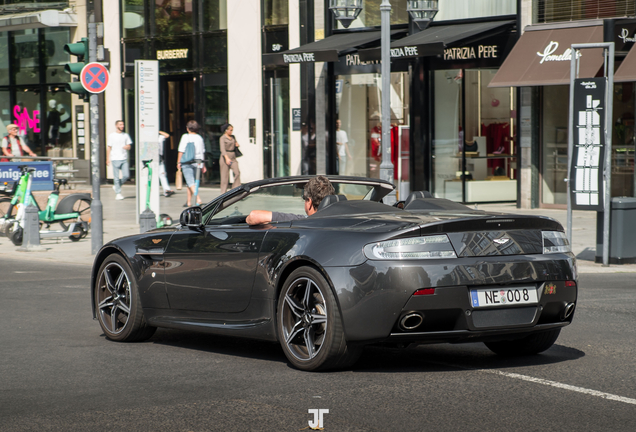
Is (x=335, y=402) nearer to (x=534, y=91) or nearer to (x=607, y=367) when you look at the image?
(x=607, y=367)

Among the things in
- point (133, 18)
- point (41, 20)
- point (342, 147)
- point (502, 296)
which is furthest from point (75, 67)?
point (41, 20)

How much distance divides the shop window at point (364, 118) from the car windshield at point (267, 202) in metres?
15.7

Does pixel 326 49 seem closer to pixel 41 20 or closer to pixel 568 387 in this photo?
pixel 41 20

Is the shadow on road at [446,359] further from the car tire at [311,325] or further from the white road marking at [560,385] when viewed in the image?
→ the car tire at [311,325]

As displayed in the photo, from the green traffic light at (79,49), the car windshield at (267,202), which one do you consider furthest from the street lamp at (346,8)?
the car windshield at (267,202)

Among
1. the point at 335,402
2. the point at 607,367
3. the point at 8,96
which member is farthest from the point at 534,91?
the point at 8,96

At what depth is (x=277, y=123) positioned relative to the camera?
2702 cm

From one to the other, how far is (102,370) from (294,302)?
1.31 meters

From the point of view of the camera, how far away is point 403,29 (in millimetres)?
23125

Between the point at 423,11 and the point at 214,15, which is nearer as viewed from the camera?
the point at 423,11

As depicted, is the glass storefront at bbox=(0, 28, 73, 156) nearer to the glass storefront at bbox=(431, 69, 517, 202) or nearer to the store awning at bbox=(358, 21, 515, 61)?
the store awning at bbox=(358, 21, 515, 61)

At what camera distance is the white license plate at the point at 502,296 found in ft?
18.7

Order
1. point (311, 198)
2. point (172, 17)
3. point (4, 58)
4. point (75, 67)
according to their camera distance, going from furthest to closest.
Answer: point (4, 58) → point (172, 17) → point (75, 67) → point (311, 198)

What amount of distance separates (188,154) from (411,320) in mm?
16917
